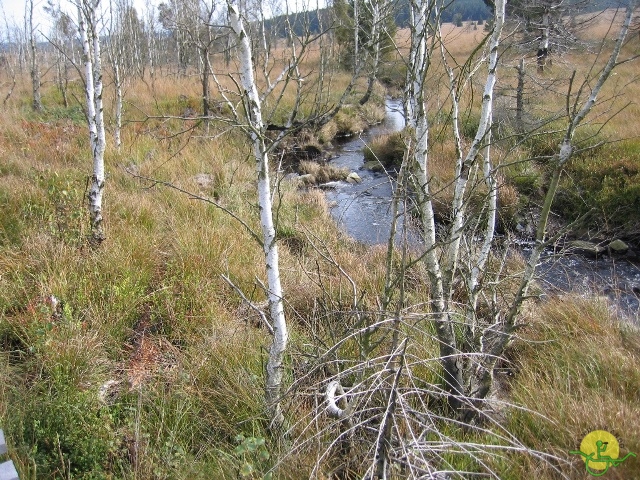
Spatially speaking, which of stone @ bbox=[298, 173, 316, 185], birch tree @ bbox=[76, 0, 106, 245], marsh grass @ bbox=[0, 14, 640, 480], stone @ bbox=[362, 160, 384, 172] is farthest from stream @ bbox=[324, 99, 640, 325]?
birch tree @ bbox=[76, 0, 106, 245]

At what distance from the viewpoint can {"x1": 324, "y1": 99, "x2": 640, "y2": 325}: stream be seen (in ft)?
14.3

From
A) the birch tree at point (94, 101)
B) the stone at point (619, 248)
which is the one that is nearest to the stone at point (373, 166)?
the stone at point (619, 248)

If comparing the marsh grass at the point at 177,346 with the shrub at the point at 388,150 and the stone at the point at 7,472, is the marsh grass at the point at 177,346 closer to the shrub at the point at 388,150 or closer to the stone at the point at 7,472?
the stone at the point at 7,472

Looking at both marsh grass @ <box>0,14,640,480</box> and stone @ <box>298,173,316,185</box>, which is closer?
marsh grass @ <box>0,14,640,480</box>

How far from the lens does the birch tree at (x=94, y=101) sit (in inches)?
159

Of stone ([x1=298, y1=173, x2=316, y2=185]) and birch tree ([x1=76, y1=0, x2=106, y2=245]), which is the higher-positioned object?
birch tree ([x1=76, y1=0, x2=106, y2=245])

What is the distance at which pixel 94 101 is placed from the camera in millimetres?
4312

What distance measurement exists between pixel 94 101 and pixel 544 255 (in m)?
5.78

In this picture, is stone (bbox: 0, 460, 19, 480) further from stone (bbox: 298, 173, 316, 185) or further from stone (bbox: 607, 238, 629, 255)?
stone (bbox: 298, 173, 316, 185)

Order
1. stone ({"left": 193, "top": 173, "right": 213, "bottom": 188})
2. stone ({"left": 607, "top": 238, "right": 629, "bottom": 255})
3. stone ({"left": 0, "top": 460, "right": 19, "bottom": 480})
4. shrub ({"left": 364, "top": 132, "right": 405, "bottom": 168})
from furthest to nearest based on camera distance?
shrub ({"left": 364, "top": 132, "right": 405, "bottom": 168}) < stone ({"left": 193, "top": 173, "right": 213, "bottom": 188}) < stone ({"left": 607, "top": 238, "right": 629, "bottom": 255}) < stone ({"left": 0, "top": 460, "right": 19, "bottom": 480})

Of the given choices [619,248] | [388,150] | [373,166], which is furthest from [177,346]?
[388,150]

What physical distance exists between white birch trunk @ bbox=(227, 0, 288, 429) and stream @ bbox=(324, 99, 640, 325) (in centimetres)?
81

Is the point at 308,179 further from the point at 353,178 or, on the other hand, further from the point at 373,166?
the point at 373,166

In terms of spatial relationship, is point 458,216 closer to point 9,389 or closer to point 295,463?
point 295,463
